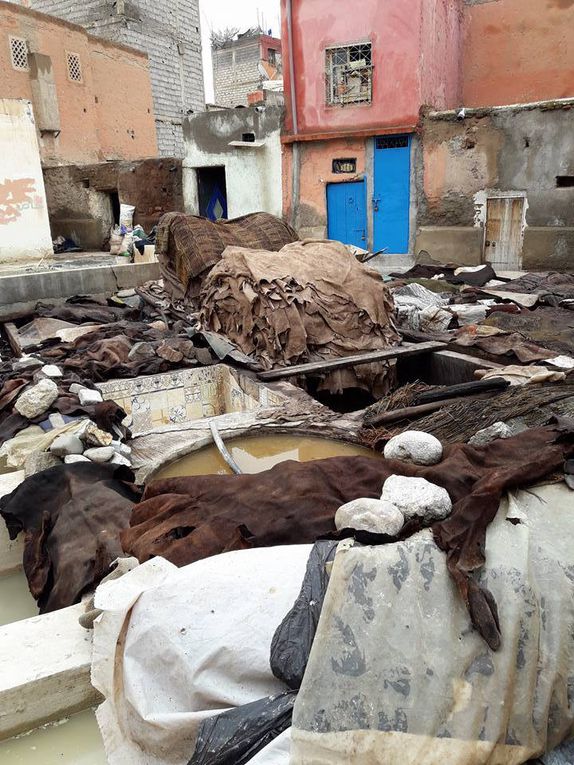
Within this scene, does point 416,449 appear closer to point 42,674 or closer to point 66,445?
point 42,674

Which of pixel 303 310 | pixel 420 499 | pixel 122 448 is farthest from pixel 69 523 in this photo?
pixel 303 310

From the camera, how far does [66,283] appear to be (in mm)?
10453

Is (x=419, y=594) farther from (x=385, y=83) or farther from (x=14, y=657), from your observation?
(x=385, y=83)

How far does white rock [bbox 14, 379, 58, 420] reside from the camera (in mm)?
5035

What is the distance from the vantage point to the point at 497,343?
23.3 feet

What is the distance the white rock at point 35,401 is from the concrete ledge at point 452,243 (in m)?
11.1

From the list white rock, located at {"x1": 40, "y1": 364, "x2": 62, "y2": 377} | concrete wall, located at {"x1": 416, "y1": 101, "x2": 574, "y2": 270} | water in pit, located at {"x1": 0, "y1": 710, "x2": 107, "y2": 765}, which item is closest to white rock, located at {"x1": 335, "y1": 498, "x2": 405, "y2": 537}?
water in pit, located at {"x1": 0, "y1": 710, "x2": 107, "y2": 765}

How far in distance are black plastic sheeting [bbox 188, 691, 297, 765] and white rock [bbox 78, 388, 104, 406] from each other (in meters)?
3.66

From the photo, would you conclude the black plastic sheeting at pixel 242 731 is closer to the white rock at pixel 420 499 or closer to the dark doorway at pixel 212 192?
the white rock at pixel 420 499

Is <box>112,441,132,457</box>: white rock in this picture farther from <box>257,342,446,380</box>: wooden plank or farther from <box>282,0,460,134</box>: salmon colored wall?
<box>282,0,460,134</box>: salmon colored wall

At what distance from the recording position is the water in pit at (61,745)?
2.44 m

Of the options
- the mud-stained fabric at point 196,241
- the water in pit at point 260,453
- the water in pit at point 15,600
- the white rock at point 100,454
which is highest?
the mud-stained fabric at point 196,241

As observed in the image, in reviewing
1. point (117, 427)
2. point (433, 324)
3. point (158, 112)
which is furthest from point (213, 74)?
point (117, 427)

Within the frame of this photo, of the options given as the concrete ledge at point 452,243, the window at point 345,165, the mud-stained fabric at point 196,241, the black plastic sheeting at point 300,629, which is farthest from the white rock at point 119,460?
the window at point 345,165
